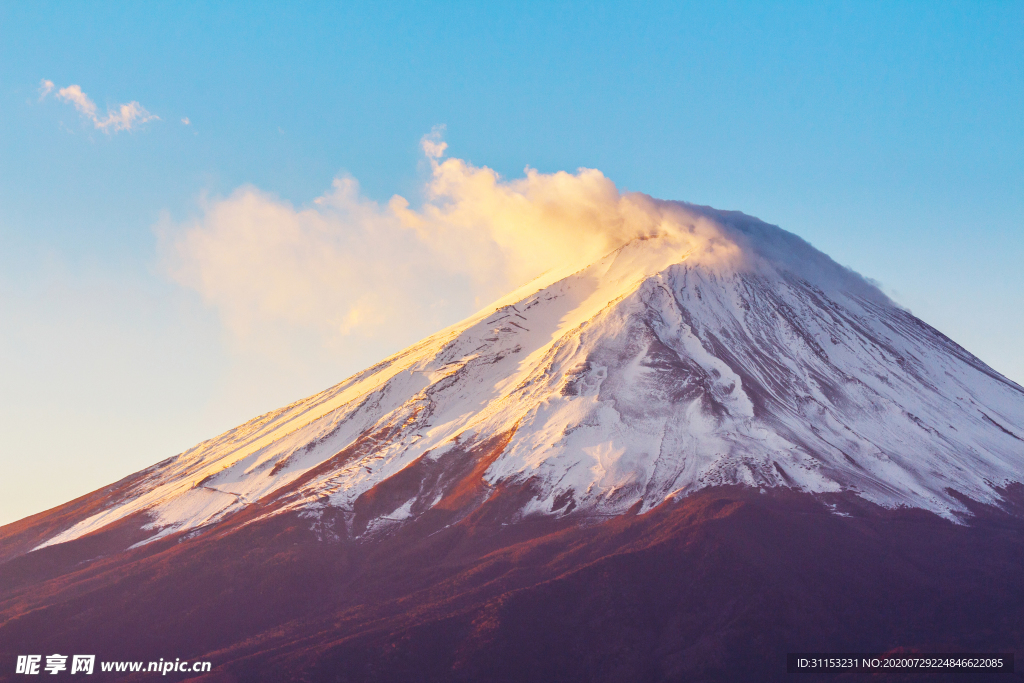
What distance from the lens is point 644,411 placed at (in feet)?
222

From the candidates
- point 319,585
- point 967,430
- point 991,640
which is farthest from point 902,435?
point 319,585

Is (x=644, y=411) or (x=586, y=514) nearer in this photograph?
(x=586, y=514)

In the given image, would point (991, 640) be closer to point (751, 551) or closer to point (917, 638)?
point (917, 638)

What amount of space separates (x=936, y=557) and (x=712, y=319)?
37115mm

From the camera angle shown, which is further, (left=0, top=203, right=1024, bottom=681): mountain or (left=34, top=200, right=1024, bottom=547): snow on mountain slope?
(left=34, top=200, right=1024, bottom=547): snow on mountain slope

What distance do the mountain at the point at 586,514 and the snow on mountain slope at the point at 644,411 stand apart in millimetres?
299

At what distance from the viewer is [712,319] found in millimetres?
85062

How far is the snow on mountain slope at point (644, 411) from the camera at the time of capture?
61.0 metres

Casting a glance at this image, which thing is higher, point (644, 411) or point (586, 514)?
point (644, 411)

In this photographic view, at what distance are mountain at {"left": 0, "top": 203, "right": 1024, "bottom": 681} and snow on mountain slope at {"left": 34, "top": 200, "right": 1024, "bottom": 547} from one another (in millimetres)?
299

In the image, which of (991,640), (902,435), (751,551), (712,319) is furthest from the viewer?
(712,319)

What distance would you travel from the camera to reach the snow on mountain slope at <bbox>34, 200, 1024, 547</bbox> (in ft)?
200

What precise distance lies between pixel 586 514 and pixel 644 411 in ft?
45.4

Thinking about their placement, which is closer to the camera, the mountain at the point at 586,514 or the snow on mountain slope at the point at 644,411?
the mountain at the point at 586,514
